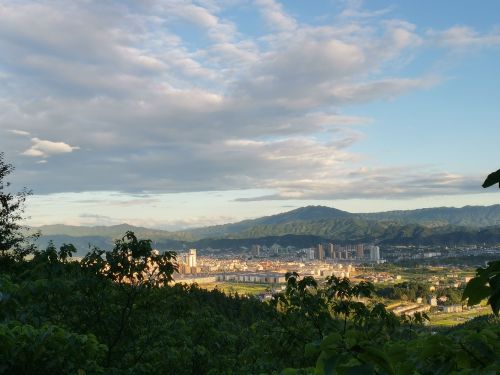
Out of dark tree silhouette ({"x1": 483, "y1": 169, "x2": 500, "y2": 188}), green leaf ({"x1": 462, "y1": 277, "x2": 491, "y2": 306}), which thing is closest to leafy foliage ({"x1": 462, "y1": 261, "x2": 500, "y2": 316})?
green leaf ({"x1": 462, "y1": 277, "x2": 491, "y2": 306})

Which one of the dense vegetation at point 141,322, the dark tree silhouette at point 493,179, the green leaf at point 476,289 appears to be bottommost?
the dense vegetation at point 141,322

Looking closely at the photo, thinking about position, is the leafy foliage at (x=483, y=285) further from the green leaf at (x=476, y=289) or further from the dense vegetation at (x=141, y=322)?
the dense vegetation at (x=141, y=322)

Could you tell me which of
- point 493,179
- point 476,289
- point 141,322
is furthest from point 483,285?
point 141,322

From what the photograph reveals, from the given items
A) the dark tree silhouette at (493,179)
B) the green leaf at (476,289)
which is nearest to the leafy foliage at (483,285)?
the green leaf at (476,289)

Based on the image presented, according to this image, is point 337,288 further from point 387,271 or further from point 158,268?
point 387,271

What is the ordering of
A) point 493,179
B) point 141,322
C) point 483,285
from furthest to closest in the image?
point 141,322
point 483,285
point 493,179

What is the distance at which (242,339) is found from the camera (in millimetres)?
15273

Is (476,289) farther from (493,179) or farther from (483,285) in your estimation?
(493,179)

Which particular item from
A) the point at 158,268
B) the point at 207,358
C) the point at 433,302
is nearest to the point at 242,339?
the point at 207,358

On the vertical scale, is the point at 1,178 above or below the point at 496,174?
above

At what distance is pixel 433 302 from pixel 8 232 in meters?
109

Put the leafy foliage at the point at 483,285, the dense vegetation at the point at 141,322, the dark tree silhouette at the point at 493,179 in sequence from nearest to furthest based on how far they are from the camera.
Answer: the dark tree silhouette at the point at 493,179, the leafy foliage at the point at 483,285, the dense vegetation at the point at 141,322

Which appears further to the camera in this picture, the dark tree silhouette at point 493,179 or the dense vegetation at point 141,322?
the dense vegetation at point 141,322

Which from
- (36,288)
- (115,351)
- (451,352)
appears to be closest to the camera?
(451,352)
